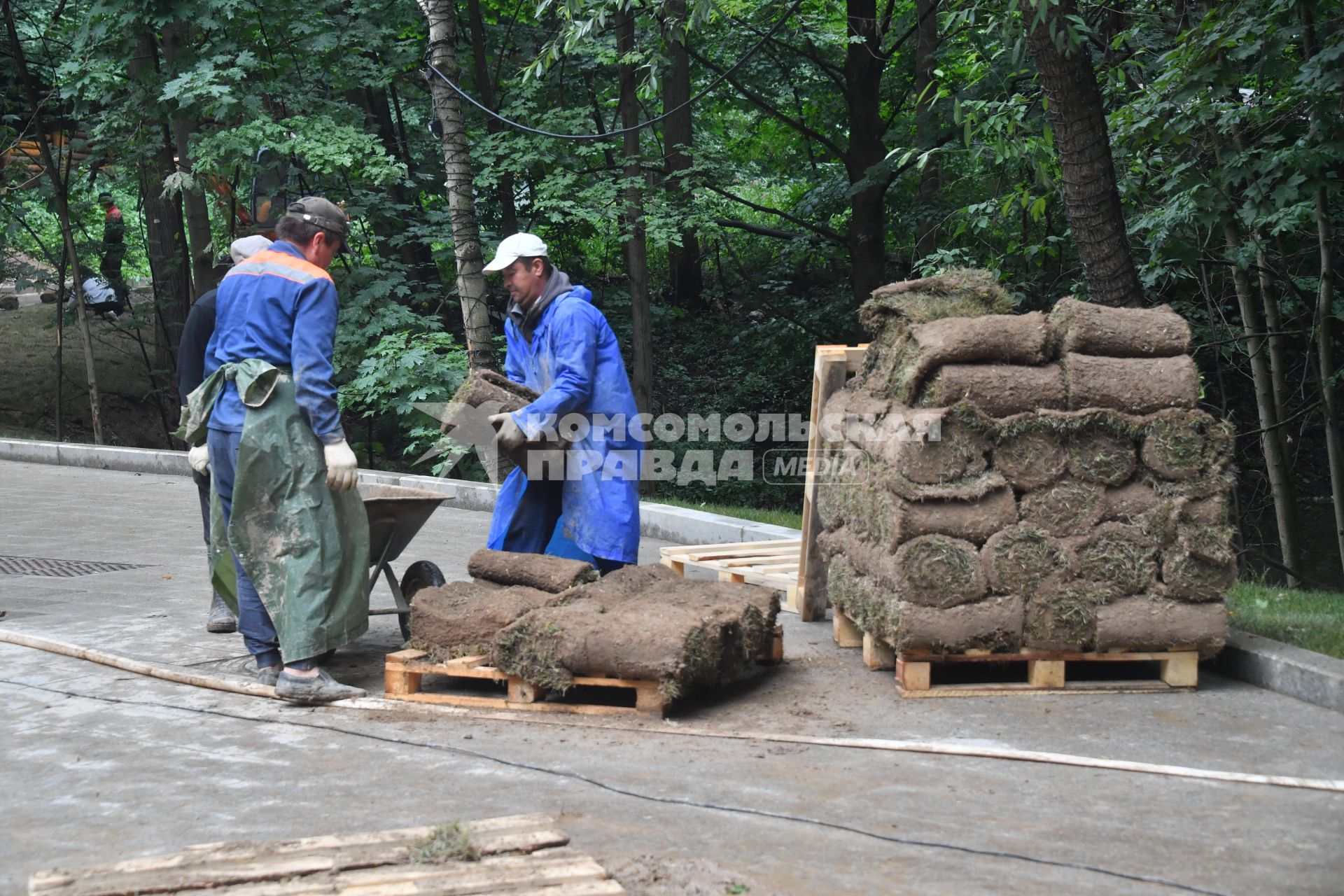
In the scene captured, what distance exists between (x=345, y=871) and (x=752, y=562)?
5009 millimetres

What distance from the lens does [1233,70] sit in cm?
793

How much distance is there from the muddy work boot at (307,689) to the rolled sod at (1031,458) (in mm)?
3095

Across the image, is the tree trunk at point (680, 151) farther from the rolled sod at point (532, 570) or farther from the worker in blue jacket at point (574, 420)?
the rolled sod at point (532, 570)

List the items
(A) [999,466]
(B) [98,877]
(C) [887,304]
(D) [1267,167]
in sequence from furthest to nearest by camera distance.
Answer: (D) [1267,167]
(C) [887,304]
(A) [999,466]
(B) [98,877]

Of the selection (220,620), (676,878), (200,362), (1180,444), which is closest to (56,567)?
(220,620)

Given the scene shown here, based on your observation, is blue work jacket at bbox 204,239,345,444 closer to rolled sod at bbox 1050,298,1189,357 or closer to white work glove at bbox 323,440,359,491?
white work glove at bbox 323,440,359,491

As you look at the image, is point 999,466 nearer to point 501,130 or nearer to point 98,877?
point 98,877

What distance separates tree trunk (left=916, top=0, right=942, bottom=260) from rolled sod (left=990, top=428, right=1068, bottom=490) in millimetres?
8359

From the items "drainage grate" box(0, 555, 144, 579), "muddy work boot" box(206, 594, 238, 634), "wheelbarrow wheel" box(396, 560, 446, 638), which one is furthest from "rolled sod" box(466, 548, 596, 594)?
"drainage grate" box(0, 555, 144, 579)

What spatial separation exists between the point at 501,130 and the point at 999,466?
1101cm

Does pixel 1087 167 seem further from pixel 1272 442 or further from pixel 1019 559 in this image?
pixel 1272 442

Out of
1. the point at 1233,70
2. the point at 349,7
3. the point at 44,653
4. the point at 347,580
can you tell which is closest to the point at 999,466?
the point at 347,580

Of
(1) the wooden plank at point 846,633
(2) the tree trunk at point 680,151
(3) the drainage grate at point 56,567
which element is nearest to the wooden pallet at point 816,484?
(1) the wooden plank at point 846,633

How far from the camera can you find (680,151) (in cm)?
1484
